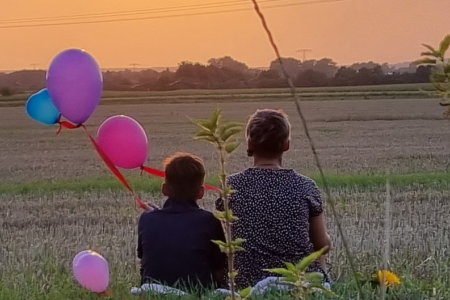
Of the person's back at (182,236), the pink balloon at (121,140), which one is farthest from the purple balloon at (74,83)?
the person's back at (182,236)

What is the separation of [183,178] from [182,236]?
0.87 ft

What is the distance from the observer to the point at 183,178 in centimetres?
381

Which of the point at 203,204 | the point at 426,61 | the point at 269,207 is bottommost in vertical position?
the point at 203,204

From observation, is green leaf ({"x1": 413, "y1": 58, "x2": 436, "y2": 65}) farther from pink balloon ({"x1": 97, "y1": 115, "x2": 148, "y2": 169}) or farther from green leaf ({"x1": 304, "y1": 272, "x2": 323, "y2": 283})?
pink balloon ({"x1": 97, "y1": 115, "x2": 148, "y2": 169})

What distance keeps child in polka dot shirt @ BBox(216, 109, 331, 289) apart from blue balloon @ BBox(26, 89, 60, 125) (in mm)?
1159

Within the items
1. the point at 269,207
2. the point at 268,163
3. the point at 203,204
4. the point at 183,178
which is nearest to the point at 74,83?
the point at 183,178

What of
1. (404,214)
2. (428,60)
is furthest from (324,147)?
(428,60)

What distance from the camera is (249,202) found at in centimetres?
370

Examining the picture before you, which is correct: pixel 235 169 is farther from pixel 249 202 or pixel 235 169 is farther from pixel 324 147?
pixel 249 202

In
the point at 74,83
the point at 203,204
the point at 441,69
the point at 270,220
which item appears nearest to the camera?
the point at 441,69

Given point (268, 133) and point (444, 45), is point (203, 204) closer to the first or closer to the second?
point (268, 133)

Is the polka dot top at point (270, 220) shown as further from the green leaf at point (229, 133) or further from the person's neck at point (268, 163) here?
the green leaf at point (229, 133)

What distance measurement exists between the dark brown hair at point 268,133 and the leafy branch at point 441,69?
2.63 m

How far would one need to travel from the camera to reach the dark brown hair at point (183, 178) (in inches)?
151
